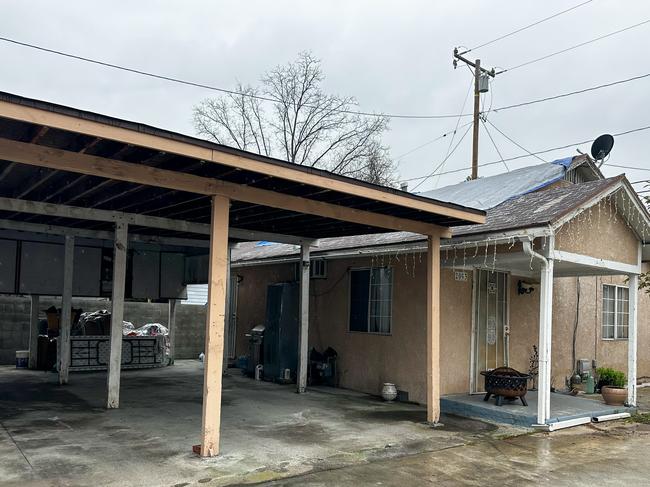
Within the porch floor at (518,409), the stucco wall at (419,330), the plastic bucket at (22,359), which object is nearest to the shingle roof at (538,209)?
the stucco wall at (419,330)

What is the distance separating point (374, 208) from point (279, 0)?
1004 cm

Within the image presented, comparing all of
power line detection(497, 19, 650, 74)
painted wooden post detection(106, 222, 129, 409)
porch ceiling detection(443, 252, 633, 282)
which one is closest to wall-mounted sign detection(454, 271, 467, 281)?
porch ceiling detection(443, 252, 633, 282)

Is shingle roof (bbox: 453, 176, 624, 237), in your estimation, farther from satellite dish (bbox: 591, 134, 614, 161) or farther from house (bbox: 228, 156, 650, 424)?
satellite dish (bbox: 591, 134, 614, 161)

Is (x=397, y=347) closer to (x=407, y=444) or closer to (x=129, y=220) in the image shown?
(x=407, y=444)

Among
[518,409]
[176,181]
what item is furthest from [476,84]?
[176,181]

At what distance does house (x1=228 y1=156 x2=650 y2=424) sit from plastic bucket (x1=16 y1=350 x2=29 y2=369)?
560 cm

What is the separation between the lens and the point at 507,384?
793 centimetres

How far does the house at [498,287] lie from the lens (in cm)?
775

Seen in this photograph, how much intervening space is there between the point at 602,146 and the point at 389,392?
749cm

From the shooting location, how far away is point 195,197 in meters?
6.59

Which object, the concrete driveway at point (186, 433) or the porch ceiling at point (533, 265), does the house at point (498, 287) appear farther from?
the concrete driveway at point (186, 433)

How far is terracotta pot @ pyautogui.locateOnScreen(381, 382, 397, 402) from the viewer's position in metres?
9.16

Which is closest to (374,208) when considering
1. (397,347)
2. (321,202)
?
(321,202)

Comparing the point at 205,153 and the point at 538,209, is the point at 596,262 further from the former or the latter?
the point at 205,153
